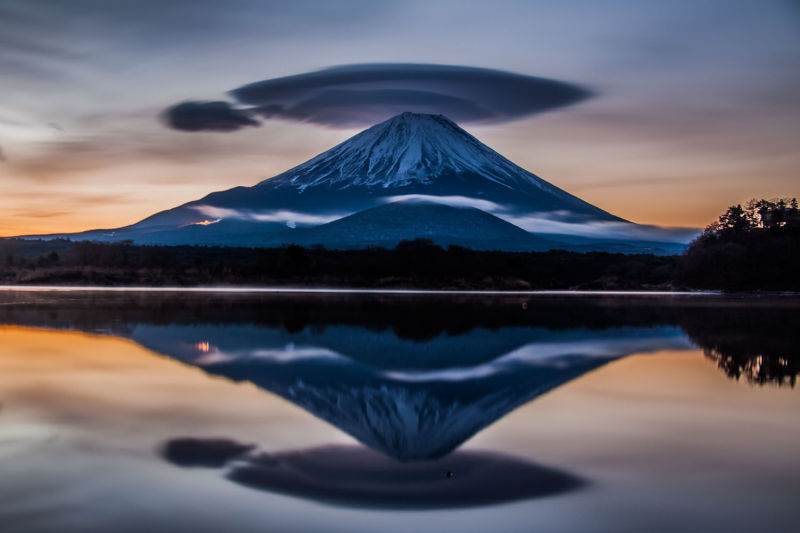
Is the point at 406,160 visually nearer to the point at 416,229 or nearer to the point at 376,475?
the point at 416,229

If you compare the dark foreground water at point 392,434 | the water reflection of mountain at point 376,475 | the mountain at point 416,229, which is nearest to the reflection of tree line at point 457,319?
the dark foreground water at point 392,434

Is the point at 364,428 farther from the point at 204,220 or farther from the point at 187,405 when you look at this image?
the point at 204,220

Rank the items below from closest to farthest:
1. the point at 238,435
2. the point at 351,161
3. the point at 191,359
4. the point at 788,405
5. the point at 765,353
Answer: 1. the point at 238,435
2. the point at 788,405
3. the point at 191,359
4. the point at 765,353
5. the point at 351,161

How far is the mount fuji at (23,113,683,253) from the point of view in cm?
14562

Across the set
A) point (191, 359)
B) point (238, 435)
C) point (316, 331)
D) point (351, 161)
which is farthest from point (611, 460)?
point (351, 161)

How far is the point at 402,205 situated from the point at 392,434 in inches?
5766

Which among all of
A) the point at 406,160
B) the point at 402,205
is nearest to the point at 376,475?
the point at 402,205

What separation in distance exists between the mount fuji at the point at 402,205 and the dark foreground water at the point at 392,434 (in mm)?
120124

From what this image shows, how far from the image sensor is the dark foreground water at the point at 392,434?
17.0 feet

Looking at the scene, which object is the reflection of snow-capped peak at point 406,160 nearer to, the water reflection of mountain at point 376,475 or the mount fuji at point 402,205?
the mount fuji at point 402,205

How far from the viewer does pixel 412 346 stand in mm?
15070

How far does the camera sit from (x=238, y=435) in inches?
285

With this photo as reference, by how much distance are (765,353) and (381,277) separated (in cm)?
3706

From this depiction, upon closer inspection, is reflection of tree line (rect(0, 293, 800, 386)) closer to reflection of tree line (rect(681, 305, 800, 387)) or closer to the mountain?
reflection of tree line (rect(681, 305, 800, 387))
